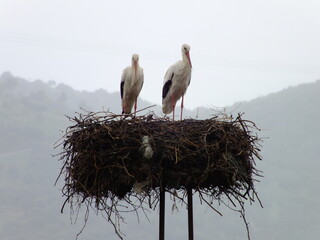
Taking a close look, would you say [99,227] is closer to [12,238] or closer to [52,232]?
[52,232]

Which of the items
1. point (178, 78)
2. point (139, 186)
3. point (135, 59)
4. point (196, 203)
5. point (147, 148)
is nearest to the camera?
point (147, 148)

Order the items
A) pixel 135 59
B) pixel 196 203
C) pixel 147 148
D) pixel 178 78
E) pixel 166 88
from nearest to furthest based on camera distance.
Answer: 1. pixel 147 148
2. pixel 135 59
3. pixel 178 78
4. pixel 166 88
5. pixel 196 203

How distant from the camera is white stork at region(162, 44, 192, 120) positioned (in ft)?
28.5

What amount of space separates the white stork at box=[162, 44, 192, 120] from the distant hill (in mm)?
43832

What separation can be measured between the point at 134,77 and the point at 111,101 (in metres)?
99.7

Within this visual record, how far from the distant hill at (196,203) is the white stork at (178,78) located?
144 feet

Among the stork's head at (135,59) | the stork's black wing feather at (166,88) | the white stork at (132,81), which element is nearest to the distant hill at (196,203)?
the stork's black wing feather at (166,88)

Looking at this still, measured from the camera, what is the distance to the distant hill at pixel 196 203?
65.2 metres

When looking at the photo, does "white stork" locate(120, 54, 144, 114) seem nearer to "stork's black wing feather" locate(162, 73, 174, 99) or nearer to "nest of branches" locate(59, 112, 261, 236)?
"stork's black wing feather" locate(162, 73, 174, 99)

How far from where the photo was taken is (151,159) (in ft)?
18.8

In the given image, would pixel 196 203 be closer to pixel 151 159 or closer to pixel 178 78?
A: pixel 178 78

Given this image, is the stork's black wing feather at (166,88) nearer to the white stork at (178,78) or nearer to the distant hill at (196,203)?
the white stork at (178,78)

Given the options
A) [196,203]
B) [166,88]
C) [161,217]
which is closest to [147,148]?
[161,217]

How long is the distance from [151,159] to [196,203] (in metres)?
66.0
